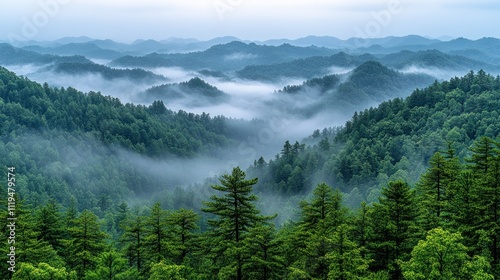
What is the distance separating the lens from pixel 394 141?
154m

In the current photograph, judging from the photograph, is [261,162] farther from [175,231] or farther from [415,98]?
[175,231]

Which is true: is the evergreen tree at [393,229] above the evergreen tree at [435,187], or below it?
below

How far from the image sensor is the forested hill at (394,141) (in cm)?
13312

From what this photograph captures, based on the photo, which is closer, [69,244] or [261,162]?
[69,244]

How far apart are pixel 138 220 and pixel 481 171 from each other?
1278 inches

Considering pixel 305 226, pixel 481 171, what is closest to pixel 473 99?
pixel 481 171

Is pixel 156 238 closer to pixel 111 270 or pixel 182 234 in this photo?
pixel 182 234

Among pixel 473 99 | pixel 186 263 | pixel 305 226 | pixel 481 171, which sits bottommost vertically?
pixel 186 263

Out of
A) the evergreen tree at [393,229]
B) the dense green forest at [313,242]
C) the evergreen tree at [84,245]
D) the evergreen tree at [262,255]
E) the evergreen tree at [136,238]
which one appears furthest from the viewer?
the evergreen tree at [136,238]

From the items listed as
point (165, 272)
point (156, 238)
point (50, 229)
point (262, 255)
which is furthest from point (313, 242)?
point (50, 229)

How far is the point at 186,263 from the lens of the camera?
39438mm

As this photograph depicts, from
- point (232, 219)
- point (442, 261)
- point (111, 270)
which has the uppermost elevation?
point (232, 219)

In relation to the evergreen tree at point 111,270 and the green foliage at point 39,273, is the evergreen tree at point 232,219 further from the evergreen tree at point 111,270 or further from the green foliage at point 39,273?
the green foliage at point 39,273

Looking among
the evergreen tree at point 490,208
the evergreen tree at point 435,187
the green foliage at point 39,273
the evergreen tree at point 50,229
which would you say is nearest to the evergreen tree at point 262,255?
the green foliage at point 39,273
